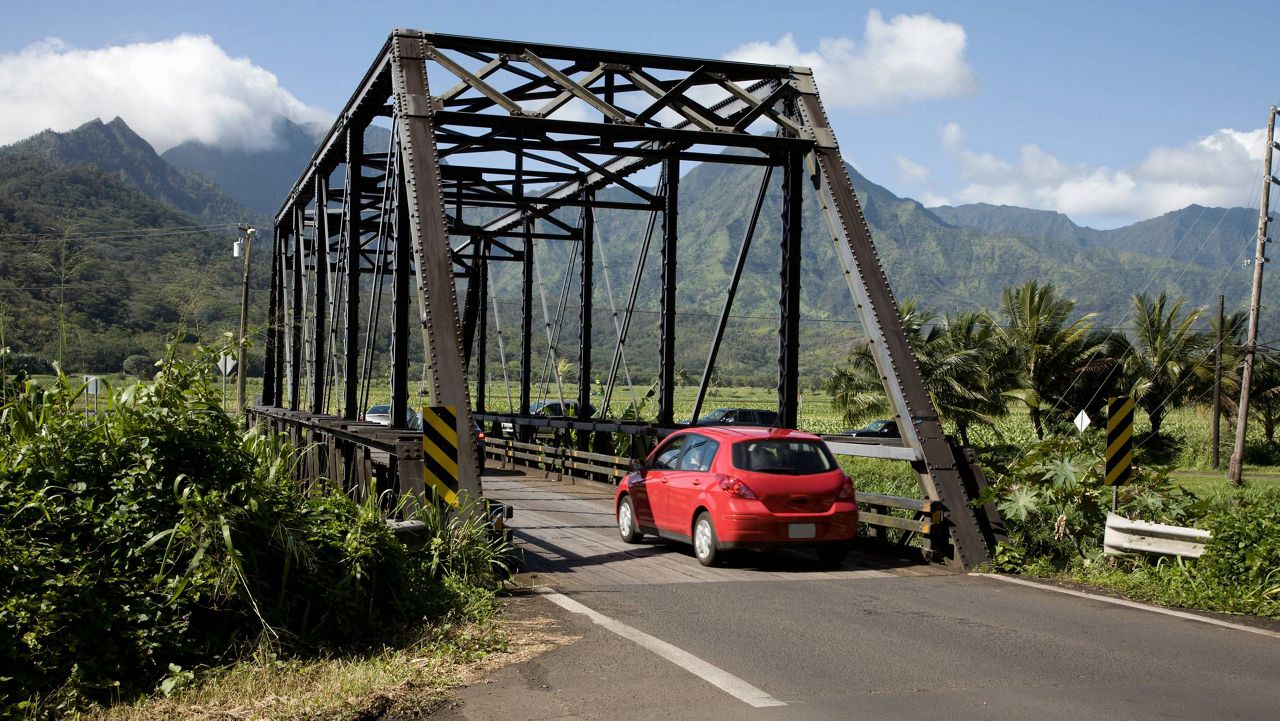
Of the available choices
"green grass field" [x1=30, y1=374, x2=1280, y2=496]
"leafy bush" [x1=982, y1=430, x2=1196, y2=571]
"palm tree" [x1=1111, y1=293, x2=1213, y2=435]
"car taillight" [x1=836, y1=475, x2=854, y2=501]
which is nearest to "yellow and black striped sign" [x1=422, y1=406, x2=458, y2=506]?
"car taillight" [x1=836, y1=475, x2=854, y2=501]

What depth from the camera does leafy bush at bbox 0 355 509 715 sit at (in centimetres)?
651

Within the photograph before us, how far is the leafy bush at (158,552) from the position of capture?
651 cm

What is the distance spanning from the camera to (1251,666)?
25.2 ft

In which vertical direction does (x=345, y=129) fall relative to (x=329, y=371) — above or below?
above

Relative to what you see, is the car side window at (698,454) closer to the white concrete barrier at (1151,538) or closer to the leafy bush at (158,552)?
the white concrete barrier at (1151,538)

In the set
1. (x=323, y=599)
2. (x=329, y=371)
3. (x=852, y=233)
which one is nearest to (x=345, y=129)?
(x=329, y=371)

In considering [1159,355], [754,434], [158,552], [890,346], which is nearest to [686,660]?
[158,552]

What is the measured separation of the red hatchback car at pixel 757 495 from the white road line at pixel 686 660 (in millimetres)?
2764

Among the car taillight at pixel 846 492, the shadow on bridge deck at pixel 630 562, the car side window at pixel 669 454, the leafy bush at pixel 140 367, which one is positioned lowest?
the shadow on bridge deck at pixel 630 562

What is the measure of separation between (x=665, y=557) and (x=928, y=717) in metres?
7.13

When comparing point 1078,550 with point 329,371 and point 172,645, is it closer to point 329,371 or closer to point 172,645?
point 172,645

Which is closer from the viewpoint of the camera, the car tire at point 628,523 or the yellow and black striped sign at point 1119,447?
the yellow and black striped sign at point 1119,447

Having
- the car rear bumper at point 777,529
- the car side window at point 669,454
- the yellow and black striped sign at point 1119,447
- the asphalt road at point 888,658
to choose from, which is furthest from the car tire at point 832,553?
the yellow and black striped sign at point 1119,447

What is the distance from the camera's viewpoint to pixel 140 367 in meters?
9.24
